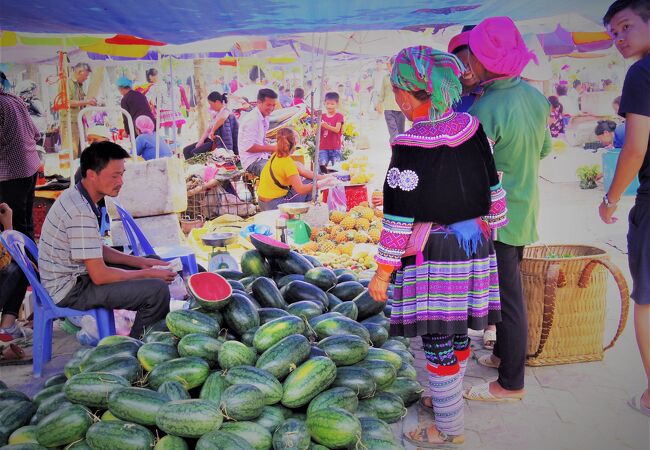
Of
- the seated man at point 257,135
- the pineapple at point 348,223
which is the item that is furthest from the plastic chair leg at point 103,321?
the seated man at point 257,135

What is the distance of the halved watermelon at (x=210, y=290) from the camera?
291cm

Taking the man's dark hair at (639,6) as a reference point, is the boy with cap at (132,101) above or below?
below

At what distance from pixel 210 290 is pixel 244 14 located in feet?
7.35

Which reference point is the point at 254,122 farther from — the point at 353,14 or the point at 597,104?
the point at 597,104

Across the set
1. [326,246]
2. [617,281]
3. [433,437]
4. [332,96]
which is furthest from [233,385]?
[332,96]

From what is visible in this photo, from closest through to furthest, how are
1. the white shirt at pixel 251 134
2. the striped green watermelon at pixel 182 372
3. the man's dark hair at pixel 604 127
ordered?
the striped green watermelon at pixel 182 372 → the white shirt at pixel 251 134 → the man's dark hair at pixel 604 127

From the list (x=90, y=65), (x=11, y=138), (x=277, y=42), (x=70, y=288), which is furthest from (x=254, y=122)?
(x=70, y=288)

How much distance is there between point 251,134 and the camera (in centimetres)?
852

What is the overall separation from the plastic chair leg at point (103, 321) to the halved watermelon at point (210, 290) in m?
0.98

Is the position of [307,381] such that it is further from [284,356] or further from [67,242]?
[67,242]

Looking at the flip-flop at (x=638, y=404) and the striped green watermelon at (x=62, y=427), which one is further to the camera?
the flip-flop at (x=638, y=404)

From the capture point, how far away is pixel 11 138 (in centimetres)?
474

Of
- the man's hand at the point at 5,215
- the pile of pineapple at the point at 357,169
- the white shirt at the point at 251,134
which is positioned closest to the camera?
the man's hand at the point at 5,215

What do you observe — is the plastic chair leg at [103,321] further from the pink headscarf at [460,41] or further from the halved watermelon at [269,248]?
the pink headscarf at [460,41]
